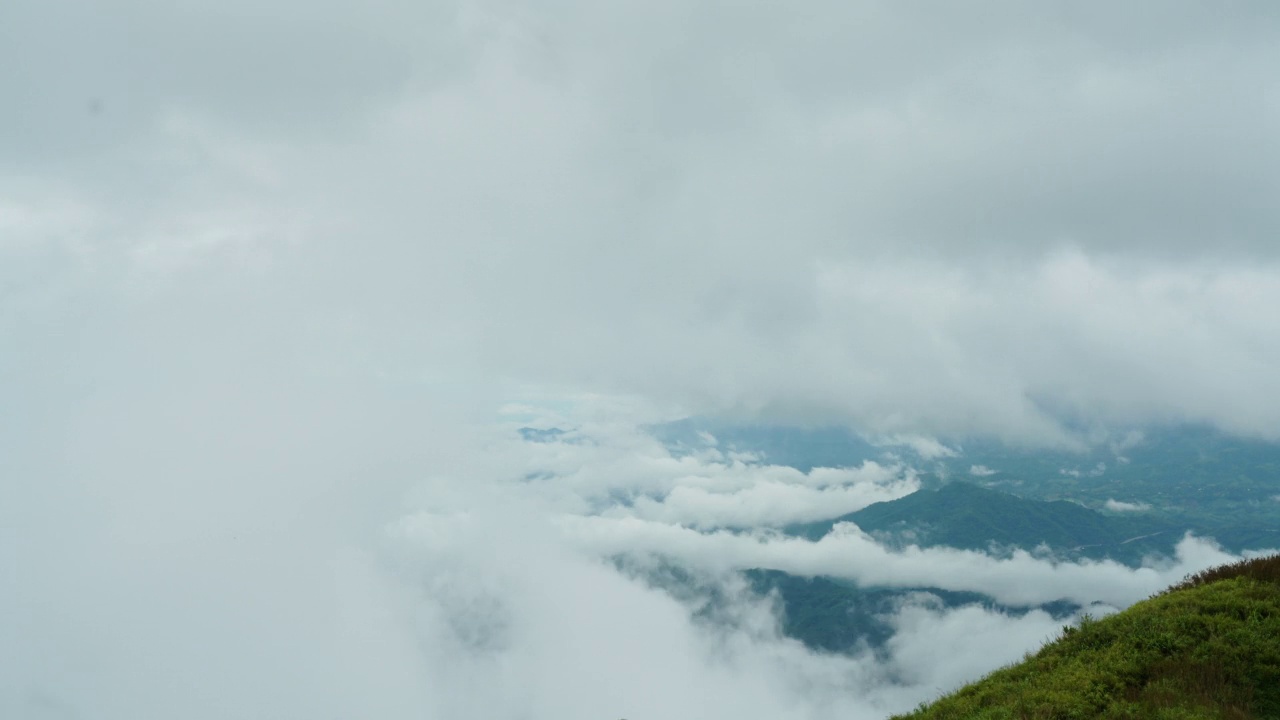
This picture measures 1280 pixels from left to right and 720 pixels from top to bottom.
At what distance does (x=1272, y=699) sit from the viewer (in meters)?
14.6

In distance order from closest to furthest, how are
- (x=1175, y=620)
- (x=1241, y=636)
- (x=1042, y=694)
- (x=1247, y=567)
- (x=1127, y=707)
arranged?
(x=1127, y=707) < (x=1042, y=694) < (x=1241, y=636) < (x=1175, y=620) < (x=1247, y=567)

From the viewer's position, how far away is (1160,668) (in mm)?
15930

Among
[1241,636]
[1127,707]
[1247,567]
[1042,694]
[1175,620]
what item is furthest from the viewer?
[1247,567]

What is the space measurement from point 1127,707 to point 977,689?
351 cm

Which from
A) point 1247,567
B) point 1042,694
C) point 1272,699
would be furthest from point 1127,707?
point 1247,567

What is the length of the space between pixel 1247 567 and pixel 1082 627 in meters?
6.73

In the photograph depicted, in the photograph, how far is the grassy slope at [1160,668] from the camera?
14.5 metres

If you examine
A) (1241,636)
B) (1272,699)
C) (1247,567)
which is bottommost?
(1272,699)

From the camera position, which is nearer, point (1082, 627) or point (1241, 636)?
point (1241, 636)

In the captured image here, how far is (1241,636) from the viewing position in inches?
655

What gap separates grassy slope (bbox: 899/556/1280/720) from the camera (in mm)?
14484

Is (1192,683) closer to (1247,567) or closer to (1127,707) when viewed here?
(1127,707)

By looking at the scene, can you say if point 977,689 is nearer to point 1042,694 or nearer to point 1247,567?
point 1042,694

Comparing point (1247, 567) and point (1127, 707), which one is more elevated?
point (1247, 567)
